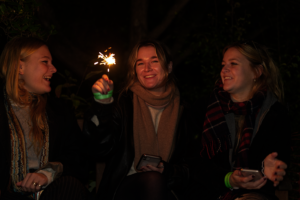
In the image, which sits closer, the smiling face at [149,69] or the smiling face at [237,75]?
the smiling face at [237,75]

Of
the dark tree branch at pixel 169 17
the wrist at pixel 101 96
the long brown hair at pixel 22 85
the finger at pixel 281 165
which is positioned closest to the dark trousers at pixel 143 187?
the wrist at pixel 101 96

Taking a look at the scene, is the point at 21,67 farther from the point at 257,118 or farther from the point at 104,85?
the point at 257,118

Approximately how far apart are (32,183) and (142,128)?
3.88ft

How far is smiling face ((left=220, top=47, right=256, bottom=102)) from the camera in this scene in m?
3.45

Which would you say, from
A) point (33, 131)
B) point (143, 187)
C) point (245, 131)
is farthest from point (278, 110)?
point (33, 131)

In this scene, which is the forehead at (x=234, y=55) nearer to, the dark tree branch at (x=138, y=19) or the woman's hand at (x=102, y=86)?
the woman's hand at (x=102, y=86)

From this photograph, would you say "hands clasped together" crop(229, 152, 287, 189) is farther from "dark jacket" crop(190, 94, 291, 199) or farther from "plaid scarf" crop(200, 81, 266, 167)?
"plaid scarf" crop(200, 81, 266, 167)

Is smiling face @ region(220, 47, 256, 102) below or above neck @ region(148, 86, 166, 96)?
above

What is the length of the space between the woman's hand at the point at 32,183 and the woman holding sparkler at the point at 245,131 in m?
1.46

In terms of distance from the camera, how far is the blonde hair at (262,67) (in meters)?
3.50

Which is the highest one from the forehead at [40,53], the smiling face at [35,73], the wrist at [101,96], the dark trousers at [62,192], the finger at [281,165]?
the forehead at [40,53]

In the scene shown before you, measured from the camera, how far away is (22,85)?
10.8 feet

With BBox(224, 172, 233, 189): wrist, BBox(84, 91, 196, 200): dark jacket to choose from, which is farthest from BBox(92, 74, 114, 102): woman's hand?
BBox(224, 172, 233, 189): wrist

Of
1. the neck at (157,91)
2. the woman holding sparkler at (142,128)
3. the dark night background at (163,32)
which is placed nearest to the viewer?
the woman holding sparkler at (142,128)
